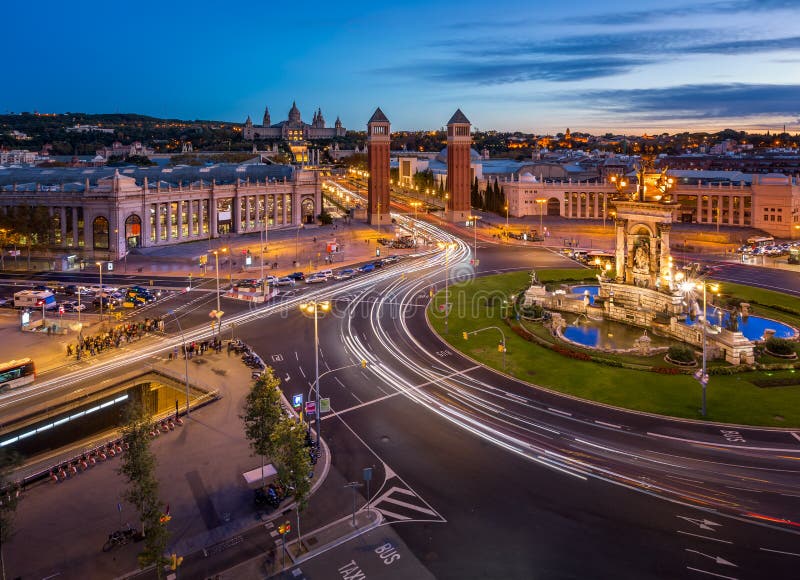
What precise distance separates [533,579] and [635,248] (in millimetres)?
52349

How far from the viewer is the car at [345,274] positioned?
92.0m

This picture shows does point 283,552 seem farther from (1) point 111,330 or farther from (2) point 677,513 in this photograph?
(1) point 111,330

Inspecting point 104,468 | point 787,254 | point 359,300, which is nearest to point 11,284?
point 359,300

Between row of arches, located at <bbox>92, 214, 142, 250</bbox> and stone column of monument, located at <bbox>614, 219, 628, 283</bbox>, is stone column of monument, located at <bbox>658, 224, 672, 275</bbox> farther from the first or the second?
row of arches, located at <bbox>92, 214, 142, 250</bbox>

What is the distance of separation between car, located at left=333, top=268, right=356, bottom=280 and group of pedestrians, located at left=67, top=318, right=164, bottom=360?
31.0 m

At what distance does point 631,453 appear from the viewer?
36.9 meters

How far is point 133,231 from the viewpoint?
111688 millimetres

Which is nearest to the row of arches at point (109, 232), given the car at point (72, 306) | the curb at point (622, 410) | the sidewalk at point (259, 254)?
the sidewalk at point (259, 254)

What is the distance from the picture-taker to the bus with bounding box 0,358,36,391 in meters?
48.2

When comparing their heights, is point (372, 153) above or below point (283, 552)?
above

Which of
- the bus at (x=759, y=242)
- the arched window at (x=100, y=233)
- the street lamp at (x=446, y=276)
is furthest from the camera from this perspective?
the bus at (x=759, y=242)

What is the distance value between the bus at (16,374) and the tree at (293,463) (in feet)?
99.4

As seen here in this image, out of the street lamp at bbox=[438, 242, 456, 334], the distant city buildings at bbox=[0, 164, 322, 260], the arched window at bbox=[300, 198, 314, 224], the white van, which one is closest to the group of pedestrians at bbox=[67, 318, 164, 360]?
the white van

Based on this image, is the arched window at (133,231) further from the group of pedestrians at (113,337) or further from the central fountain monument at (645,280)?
the central fountain monument at (645,280)
